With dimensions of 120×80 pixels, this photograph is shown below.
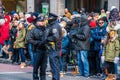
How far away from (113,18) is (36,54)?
2532mm

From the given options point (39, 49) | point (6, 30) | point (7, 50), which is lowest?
point (7, 50)

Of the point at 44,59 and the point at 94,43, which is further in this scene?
the point at 94,43

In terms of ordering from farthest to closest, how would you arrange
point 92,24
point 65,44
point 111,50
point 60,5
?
point 60,5, point 65,44, point 92,24, point 111,50

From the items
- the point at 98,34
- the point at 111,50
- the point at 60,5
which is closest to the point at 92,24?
the point at 98,34

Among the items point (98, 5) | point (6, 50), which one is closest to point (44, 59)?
point (6, 50)

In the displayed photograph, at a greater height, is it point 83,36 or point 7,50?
point 83,36

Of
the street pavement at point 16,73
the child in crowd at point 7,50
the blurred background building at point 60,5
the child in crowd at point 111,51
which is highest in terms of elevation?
the blurred background building at point 60,5

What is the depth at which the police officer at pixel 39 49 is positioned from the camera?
13.1 metres

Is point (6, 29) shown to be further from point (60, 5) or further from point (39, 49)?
point (60, 5)

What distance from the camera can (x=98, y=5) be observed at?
26.1m

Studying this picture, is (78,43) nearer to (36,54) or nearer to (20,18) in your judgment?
(36,54)

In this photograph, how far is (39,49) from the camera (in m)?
13.1

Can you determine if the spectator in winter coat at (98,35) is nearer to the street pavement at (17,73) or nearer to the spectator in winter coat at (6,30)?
the street pavement at (17,73)

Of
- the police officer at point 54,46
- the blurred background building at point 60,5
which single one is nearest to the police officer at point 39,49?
the police officer at point 54,46
